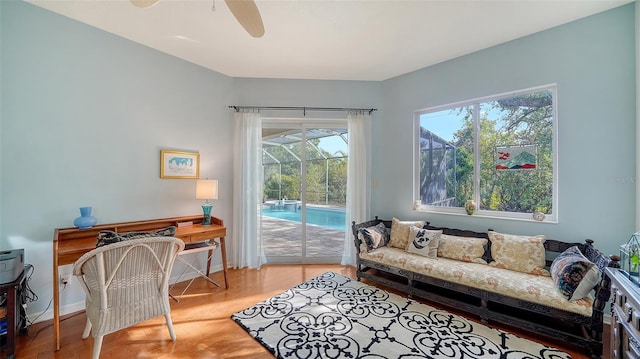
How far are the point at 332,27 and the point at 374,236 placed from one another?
2.48 m

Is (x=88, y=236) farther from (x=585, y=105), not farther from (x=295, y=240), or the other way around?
(x=585, y=105)

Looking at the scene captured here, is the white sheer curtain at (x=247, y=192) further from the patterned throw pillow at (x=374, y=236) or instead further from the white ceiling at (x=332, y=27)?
the patterned throw pillow at (x=374, y=236)

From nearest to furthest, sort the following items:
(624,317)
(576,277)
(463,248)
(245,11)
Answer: (624,317) < (245,11) < (576,277) < (463,248)

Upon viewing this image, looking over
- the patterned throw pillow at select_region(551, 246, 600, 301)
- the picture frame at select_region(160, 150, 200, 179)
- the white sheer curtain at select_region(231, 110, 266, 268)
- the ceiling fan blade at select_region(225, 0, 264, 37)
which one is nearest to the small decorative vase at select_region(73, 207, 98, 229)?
the picture frame at select_region(160, 150, 200, 179)

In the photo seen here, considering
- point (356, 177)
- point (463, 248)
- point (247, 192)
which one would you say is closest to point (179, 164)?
point (247, 192)

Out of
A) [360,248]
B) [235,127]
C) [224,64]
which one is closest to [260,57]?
[224,64]

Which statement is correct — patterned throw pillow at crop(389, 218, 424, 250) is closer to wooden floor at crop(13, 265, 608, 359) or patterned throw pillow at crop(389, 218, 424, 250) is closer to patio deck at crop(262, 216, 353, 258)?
patio deck at crop(262, 216, 353, 258)

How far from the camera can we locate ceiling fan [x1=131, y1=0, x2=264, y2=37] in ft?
5.11

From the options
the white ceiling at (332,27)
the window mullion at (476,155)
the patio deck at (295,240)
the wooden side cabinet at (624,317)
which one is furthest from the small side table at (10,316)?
the window mullion at (476,155)

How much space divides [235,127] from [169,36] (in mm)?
1353

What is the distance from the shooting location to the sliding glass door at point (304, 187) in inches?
155

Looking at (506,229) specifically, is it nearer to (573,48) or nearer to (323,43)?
(573,48)

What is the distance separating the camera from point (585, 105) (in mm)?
2393

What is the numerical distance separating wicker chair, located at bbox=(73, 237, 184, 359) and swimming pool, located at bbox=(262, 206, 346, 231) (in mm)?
2075
